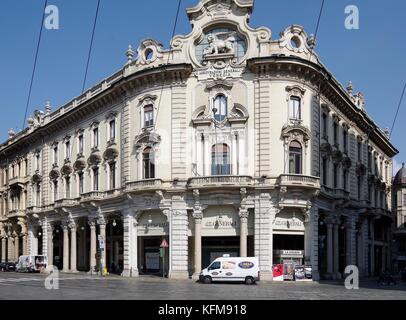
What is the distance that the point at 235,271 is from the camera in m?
37.9

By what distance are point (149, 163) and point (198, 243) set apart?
7409mm

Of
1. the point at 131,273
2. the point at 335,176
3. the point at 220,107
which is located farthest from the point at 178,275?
the point at 335,176

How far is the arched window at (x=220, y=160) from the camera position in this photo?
43.2 meters

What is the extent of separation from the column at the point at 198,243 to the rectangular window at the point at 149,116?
318 inches

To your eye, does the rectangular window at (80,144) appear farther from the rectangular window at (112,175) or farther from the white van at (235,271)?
the white van at (235,271)

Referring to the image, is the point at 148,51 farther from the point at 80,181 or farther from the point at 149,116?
the point at 80,181

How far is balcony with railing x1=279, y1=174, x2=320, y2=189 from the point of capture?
136ft

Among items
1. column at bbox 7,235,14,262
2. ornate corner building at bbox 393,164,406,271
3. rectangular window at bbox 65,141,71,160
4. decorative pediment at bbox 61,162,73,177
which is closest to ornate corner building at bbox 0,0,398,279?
decorative pediment at bbox 61,162,73,177

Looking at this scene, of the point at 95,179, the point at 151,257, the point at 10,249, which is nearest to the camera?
the point at 151,257

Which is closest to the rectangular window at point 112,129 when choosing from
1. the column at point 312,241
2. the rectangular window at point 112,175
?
the rectangular window at point 112,175

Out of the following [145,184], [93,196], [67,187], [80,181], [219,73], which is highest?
[219,73]
